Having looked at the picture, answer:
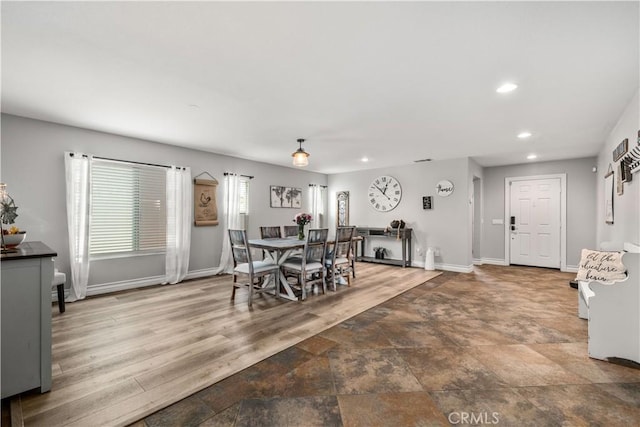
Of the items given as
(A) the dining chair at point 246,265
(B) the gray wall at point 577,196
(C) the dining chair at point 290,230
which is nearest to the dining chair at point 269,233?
(C) the dining chair at point 290,230

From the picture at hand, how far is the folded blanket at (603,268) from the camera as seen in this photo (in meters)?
2.37

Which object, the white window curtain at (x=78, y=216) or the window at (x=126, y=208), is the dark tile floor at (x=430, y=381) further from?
the window at (x=126, y=208)

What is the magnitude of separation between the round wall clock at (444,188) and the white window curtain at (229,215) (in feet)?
13.8

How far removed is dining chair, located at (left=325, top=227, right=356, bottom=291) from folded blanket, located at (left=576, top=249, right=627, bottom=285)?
279cm

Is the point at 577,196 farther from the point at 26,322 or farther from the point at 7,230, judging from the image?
the point at 7,230

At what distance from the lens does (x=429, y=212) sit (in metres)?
6.30

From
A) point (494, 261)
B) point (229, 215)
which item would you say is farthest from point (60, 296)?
point (494, 261)

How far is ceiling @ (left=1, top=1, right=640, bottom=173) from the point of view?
5.54 feet

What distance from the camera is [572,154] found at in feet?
17.9

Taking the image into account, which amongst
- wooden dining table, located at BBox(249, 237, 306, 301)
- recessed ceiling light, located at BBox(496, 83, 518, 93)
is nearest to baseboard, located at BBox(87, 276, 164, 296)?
wooden dining table, located at BBox(249, 237, 306, 301)

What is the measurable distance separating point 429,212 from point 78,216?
6.14 m

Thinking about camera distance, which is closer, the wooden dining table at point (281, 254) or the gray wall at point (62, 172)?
the gray wall at point (62, 172)

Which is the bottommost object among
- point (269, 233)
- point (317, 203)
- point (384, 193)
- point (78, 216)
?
point (269, 233)

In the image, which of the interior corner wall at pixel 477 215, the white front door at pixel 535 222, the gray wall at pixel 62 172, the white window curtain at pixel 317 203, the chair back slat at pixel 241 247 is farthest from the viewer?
the white window curtain at pixel 317 203
